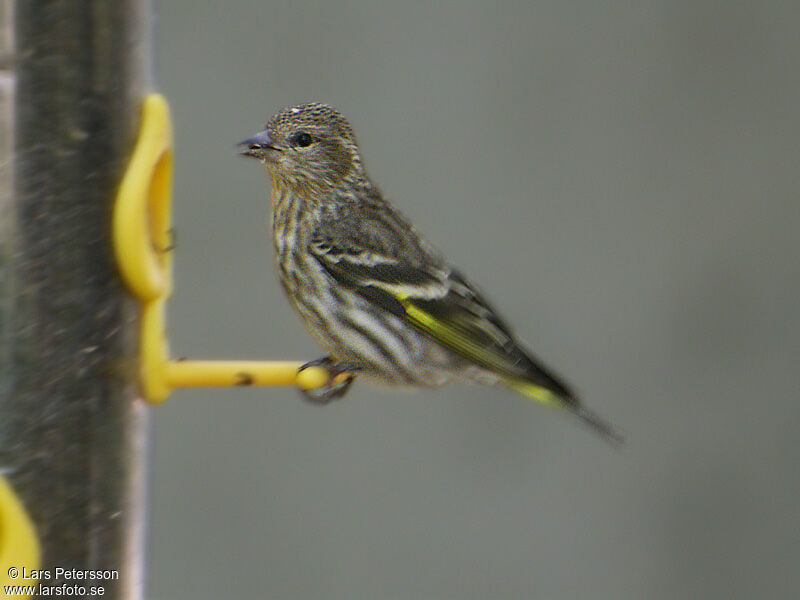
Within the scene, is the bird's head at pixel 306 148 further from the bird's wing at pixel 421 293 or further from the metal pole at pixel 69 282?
the metal pole at pixel 69 282

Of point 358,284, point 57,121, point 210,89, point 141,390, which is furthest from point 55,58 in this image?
point 210,89

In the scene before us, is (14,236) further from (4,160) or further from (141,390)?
(141,390)

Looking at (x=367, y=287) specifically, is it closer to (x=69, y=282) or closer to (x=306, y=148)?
(x=306, y=148)

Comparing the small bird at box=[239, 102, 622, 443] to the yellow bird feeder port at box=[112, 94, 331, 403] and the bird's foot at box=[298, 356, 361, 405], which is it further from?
the yellow bird feeder port at box=[112, 94, 331, 403]

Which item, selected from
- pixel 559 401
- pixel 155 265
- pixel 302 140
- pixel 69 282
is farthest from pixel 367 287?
pixel 69 282

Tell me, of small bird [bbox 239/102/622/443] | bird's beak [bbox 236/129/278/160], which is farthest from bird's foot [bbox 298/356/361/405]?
bird's beak [bbox 236/129/278/160]
